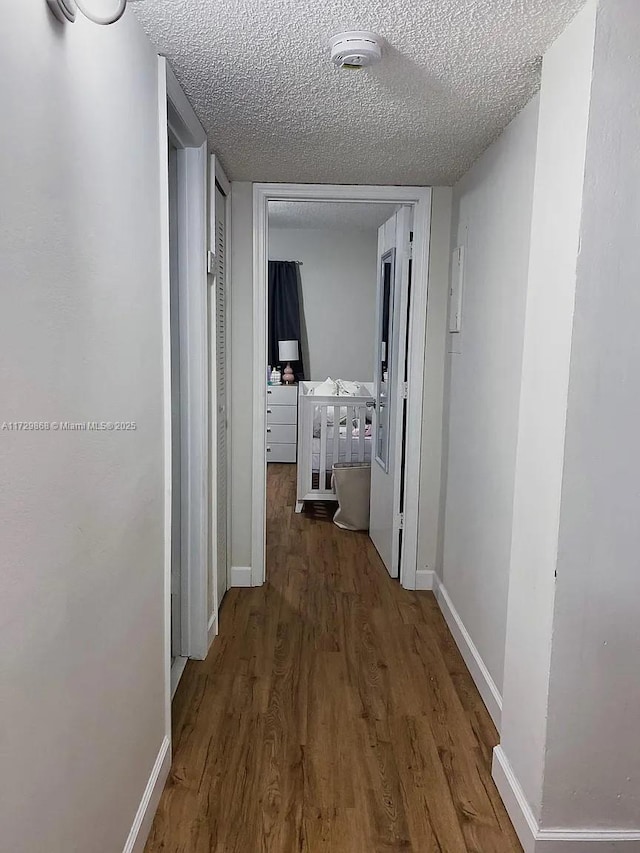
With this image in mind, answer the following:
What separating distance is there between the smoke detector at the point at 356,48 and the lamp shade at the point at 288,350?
17.3 ft

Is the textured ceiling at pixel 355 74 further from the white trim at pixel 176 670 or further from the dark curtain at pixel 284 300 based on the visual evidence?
the dark curtain at pixel 284 300

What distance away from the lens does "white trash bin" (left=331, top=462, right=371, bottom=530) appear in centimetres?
488

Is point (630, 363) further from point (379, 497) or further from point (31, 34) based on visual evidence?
point (379, 497)

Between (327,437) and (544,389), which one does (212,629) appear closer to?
(544,389)

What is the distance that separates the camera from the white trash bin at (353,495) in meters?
4.88

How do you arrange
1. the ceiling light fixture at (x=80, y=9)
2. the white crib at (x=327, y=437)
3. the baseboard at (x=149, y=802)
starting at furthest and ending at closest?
the white crib at (x=327, y=437) → the baseboard at (x=149, y=802) → the ceiling light fixture at (x=80, y=9)

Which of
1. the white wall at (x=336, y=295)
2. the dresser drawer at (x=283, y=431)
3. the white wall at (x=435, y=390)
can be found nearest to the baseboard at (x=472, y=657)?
the white wall at (x=435, y=390)

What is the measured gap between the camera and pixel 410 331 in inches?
144

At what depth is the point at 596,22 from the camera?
1.55m

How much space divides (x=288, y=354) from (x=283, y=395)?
447 mm

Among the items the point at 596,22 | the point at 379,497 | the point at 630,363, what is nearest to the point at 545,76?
the point at 596,22

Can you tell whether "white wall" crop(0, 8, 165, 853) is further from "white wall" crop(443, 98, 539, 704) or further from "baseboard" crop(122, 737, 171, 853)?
"white wall" crop(443, 98, 539, 704)

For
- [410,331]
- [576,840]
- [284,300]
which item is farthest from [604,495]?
[284,300]

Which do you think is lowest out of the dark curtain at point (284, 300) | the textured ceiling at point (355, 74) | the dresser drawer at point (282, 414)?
the dresser drawer at point (282, 414)
